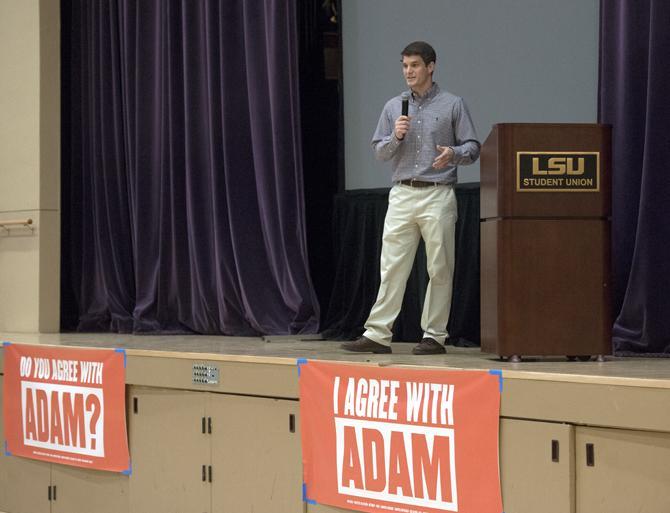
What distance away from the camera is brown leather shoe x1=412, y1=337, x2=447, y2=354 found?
3.93m

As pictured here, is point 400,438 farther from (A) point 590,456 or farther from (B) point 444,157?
(B) point 444,157

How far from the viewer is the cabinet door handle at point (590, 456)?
9.41 ft

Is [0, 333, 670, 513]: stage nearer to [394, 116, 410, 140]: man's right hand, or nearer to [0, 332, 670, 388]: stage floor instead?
[0, 332, 670, 388]: stage floor

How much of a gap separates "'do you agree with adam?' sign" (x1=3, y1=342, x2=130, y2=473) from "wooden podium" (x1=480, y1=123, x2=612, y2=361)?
1.84 metres

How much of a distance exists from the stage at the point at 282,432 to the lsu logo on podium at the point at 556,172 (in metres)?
0.59

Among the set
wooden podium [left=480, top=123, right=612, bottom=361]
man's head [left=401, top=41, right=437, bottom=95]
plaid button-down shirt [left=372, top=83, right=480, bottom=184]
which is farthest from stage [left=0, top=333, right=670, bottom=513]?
man's head [left=401, top=41, right=437, bottom=95]

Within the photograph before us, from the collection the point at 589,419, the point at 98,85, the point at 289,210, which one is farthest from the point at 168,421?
the point at 98,85

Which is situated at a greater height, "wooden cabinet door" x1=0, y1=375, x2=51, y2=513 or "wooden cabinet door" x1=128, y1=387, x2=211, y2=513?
"wooden cabinet door" x1=128, y1=387, x2=211, y2=513

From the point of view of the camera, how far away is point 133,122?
19.7ft

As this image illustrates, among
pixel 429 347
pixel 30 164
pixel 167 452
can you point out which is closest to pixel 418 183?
pixel 429 347

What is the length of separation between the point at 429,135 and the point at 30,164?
3.20m

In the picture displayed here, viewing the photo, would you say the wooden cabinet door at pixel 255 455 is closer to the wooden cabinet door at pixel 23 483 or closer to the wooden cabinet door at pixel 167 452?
the wooden cabinet door at pixel 167 452

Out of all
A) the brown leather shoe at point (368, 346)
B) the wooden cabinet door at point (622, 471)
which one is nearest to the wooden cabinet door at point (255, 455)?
the brown leather shoe at point (368, 346)

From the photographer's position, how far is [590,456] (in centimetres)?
288
